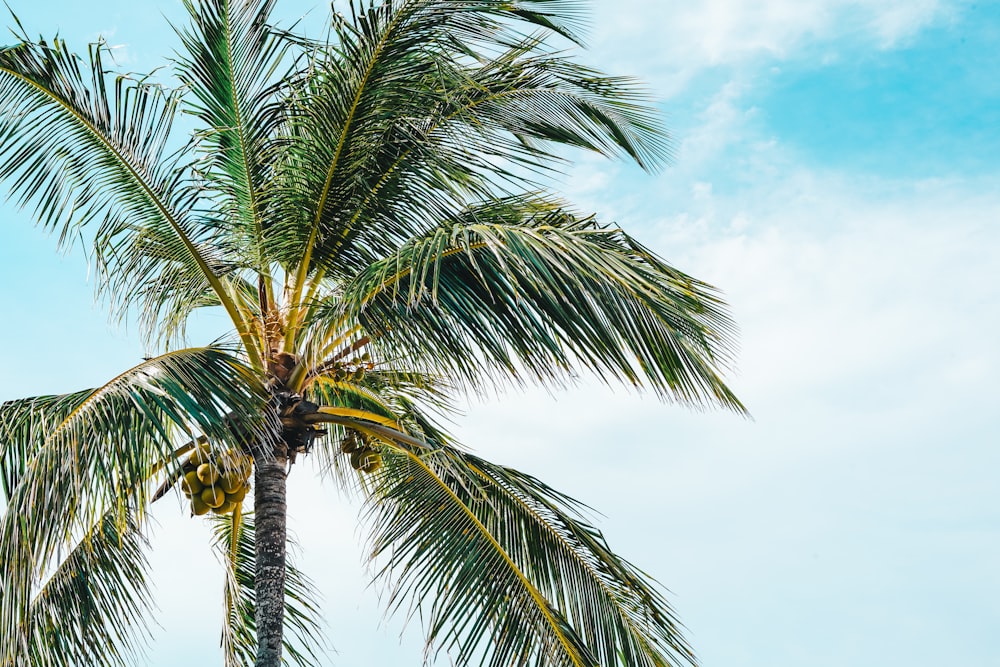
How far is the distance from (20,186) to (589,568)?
4187 millimetres

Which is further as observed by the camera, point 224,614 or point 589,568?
point 224,614

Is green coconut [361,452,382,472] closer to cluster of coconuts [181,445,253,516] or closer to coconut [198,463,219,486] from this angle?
cluster of coconuts [181,445,253,516]

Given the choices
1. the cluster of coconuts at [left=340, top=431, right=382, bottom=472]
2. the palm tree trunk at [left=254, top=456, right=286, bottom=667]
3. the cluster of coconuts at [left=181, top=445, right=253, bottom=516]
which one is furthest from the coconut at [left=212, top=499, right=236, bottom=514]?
the cluster of coconuts at [left=340, top=431, right=382, bottom=472]

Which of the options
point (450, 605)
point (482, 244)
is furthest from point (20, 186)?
point (450, 605)

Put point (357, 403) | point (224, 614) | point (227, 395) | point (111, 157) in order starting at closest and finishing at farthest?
1. point (227, 395)
2. point (111, 157)
3. point (357, 403)
4. point (224, 614)

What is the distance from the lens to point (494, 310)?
18.7 feet

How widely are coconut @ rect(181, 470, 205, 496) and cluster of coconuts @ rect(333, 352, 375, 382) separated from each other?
0.97 m

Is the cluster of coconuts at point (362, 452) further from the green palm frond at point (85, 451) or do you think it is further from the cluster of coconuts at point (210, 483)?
the green palm frond at point (85, 451)

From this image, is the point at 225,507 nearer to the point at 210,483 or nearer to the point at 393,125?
the point at 210,483

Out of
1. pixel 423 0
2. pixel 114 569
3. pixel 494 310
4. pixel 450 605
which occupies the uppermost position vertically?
pixel 423 0

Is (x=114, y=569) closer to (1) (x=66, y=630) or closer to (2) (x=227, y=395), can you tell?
(1) (x=66, y=630)

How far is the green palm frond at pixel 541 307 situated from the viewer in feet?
17.6

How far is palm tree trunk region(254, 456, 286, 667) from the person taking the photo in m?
6.24

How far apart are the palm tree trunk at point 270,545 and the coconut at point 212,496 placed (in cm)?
27
